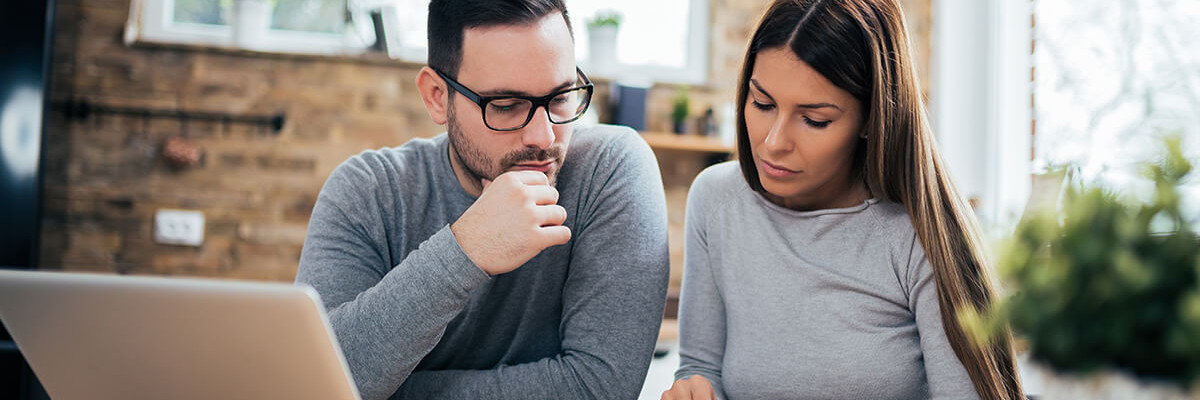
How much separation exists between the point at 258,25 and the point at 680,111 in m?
1.58

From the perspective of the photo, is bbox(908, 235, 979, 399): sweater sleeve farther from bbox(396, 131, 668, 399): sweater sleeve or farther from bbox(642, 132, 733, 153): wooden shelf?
bbox(642, 132, 733, 153): wooden shelf

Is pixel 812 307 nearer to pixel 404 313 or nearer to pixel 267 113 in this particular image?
pixel 404 313

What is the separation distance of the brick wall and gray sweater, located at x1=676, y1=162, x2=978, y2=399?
82.3 inches

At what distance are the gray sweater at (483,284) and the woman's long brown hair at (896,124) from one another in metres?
0.31

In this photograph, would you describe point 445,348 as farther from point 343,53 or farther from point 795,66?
point 343,53

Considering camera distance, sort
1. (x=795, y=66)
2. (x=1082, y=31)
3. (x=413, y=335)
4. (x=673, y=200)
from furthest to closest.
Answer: (x=673, y=200) < (x=1082, y=31) < (x=795, y=66) < (x=413, y=335)

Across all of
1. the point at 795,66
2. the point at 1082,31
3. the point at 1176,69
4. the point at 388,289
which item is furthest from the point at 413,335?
the point at 1082,31

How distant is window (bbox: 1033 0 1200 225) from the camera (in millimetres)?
2287

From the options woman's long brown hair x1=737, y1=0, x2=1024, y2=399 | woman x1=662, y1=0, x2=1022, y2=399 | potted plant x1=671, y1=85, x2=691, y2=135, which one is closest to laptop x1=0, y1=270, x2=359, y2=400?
woman x1=662, y1=0, x2=1022, y2=399

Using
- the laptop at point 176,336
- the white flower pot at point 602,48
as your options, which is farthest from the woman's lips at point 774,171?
the white flower pot at point 602,48

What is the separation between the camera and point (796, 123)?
1099 millimetres

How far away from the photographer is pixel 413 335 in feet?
3.22

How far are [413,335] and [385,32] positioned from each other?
7.71ft

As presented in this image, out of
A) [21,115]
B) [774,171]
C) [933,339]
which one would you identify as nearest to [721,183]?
[774,171]
